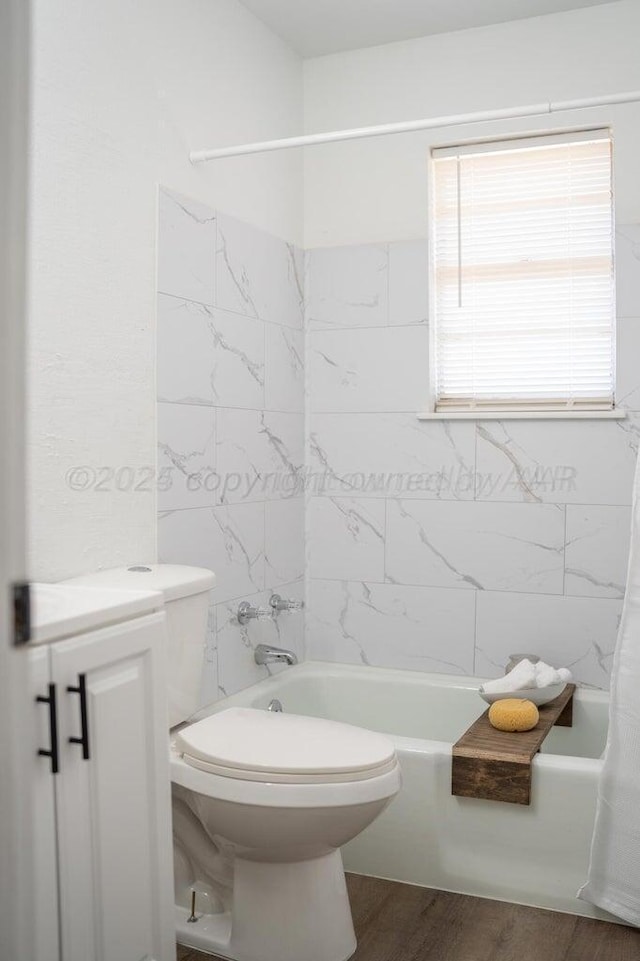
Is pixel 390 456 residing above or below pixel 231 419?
below

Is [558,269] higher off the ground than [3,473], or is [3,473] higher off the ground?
[558,269]

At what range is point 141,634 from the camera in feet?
5.71

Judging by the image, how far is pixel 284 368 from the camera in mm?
3201

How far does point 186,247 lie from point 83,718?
1520 mm

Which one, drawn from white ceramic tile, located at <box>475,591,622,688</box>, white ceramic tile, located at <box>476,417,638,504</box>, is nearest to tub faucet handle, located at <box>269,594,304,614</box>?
white ceramic tile, located at <box>475,591,622,688</box>

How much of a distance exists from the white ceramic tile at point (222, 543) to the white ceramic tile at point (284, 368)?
1.35 ft

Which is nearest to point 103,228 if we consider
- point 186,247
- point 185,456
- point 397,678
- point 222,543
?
point 186,247

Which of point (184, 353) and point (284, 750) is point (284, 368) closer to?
point (184, 353)

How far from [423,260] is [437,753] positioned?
170 centimetres

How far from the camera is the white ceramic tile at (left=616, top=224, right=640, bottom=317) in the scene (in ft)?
9.40

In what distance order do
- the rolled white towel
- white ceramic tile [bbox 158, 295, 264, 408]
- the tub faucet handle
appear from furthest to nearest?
the tub faucet handle < the rolled white towel < white ceramic tile [bbox 158, 295, 264, 408]

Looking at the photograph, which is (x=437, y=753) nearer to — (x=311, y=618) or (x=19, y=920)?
(x=311, y=618)

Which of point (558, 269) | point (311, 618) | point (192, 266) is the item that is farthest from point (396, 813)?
point (558, 269)

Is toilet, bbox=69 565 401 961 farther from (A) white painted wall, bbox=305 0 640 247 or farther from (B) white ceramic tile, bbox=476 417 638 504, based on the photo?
(A) white painted wall, bbox=305 0 640 247
